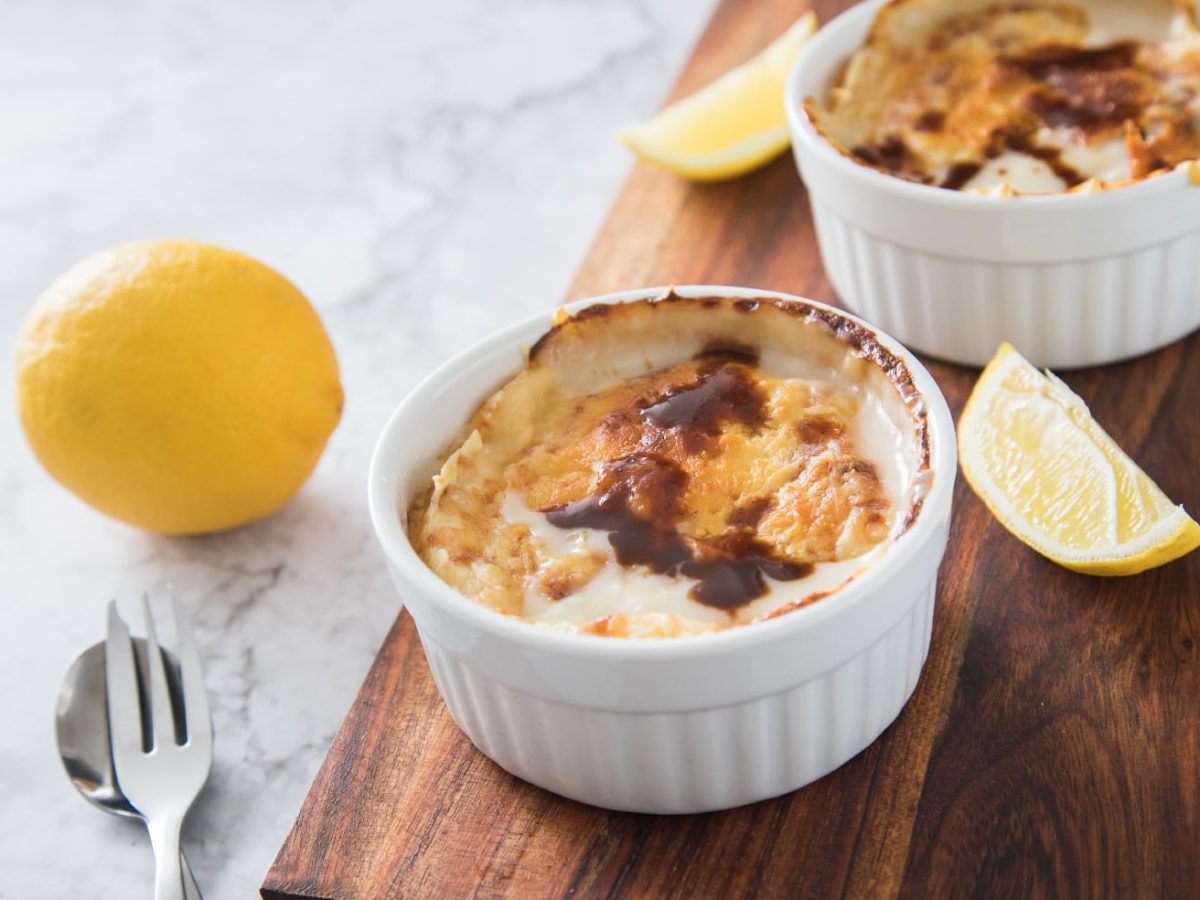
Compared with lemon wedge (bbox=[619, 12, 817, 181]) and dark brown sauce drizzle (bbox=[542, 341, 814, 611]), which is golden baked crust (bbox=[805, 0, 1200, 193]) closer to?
lemon wedge (bbox=[619, 12, 817, 181])

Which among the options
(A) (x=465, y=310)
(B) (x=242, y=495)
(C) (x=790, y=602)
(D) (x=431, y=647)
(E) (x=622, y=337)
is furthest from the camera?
(A) (x=465, y=310)

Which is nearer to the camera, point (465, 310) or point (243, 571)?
point (243, 571)

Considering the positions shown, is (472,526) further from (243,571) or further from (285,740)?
(243,571)

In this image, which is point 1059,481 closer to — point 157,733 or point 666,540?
point 666,540

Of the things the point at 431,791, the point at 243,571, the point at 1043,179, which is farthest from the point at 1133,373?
the point at 243,571

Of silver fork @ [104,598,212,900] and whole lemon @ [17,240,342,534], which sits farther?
whole lemon @ [17,240,342,534]

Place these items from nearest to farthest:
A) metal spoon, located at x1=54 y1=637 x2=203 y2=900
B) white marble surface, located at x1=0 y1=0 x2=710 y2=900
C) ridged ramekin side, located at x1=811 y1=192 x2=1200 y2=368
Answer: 1. metal spoon, located at x1=54 y1=637 x2=203 y2=900
2. white marble surface, located at x1=0 y1=0 x2=710 y2=900
3. ridged ramekin side, located at x1=811 y1=192 x2=1200 y2=368

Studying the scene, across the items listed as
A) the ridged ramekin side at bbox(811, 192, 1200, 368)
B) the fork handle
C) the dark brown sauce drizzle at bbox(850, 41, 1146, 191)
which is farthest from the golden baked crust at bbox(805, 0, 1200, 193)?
the fork handle

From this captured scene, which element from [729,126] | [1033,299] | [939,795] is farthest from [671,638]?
[729,126]
